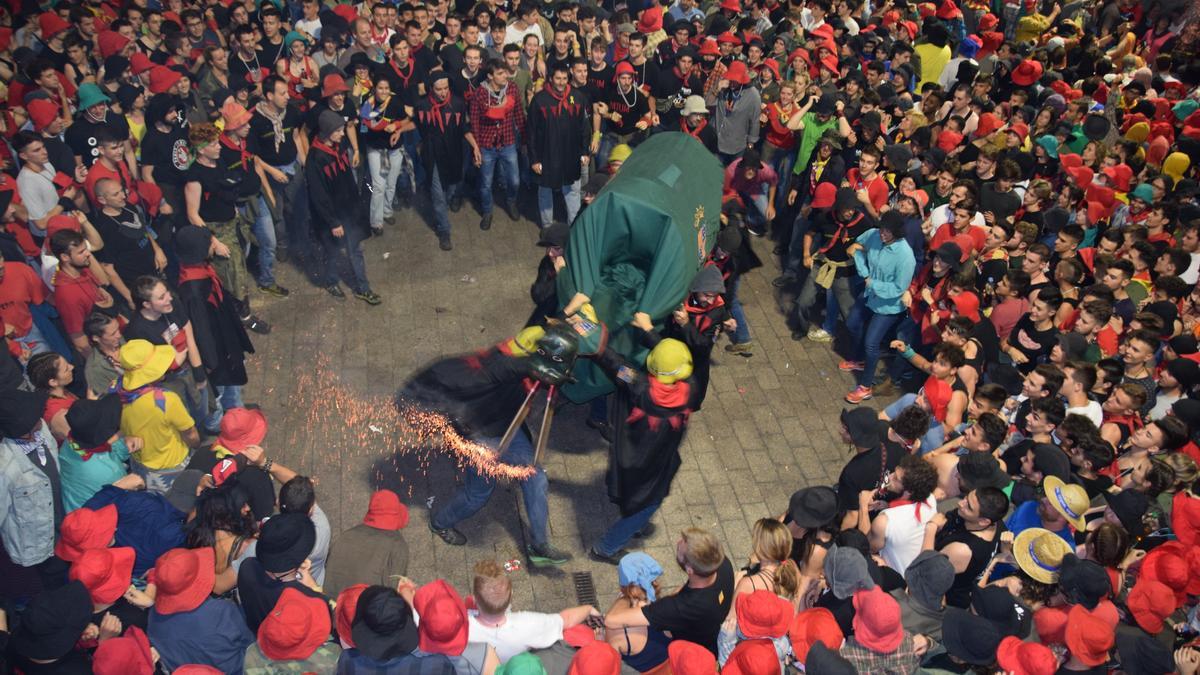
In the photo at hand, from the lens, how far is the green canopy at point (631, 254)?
7359mm

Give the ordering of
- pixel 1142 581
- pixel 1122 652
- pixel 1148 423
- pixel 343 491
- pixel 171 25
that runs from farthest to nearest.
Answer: pixel 171 25, pixel 343 491, pixel 1148 423, pixel 1142 581, pixel 1122 652

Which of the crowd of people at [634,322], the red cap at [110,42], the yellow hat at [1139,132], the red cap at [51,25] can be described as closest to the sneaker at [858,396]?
the crowd of people at [634,322]

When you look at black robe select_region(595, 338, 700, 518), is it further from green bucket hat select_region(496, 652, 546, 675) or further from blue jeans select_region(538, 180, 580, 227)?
blue jeans select_region(538, 180, 580, 227)

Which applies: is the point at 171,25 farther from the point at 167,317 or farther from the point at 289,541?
the point at 289,541

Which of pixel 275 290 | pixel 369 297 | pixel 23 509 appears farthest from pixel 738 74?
pixel 23 509

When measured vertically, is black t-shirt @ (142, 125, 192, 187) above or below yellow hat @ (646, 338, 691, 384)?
A: below

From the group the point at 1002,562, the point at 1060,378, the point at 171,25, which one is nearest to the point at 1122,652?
the point at 1002,562

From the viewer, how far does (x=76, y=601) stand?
14.8 ft

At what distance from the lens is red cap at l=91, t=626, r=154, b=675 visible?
4.42m

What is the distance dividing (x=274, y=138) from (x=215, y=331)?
2781mm

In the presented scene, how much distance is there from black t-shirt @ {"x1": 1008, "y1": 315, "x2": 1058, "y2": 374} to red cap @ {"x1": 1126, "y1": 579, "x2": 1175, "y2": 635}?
285cm

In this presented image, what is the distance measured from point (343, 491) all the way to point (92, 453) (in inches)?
80.2

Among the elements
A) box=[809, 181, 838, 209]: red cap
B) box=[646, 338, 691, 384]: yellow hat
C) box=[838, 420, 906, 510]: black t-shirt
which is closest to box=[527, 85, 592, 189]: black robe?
box=[809, 181, 838, 209]: red cap

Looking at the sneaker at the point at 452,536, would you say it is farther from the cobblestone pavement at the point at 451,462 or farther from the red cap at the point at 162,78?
the red cap at the point at 162,78
